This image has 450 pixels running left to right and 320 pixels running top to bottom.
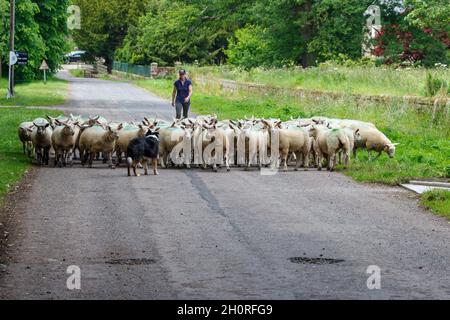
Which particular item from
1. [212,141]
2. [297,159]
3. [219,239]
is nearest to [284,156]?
[297,159]

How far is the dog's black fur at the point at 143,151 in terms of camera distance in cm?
2012

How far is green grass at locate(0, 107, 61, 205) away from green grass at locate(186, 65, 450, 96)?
10.0 m

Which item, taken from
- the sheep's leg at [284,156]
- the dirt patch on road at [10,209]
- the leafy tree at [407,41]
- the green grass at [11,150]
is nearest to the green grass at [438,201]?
the sheep's leg at [284,156]

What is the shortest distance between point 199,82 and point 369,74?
26.6 meters

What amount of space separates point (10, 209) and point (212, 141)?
6.79 meters

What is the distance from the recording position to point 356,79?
3822cm

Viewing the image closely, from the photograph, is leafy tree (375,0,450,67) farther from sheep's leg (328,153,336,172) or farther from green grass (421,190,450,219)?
green grass (421,190,450,219)

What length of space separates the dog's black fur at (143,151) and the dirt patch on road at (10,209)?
1.84 m

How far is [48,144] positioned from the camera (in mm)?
22453

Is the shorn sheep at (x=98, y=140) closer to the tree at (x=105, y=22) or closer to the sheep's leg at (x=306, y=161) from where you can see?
the sheep's leg at (x=306, y=161)

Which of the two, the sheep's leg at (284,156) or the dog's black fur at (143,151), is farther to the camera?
the sheep's leg at (284,156)

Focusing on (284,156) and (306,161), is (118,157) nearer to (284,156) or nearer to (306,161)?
(284,156)
